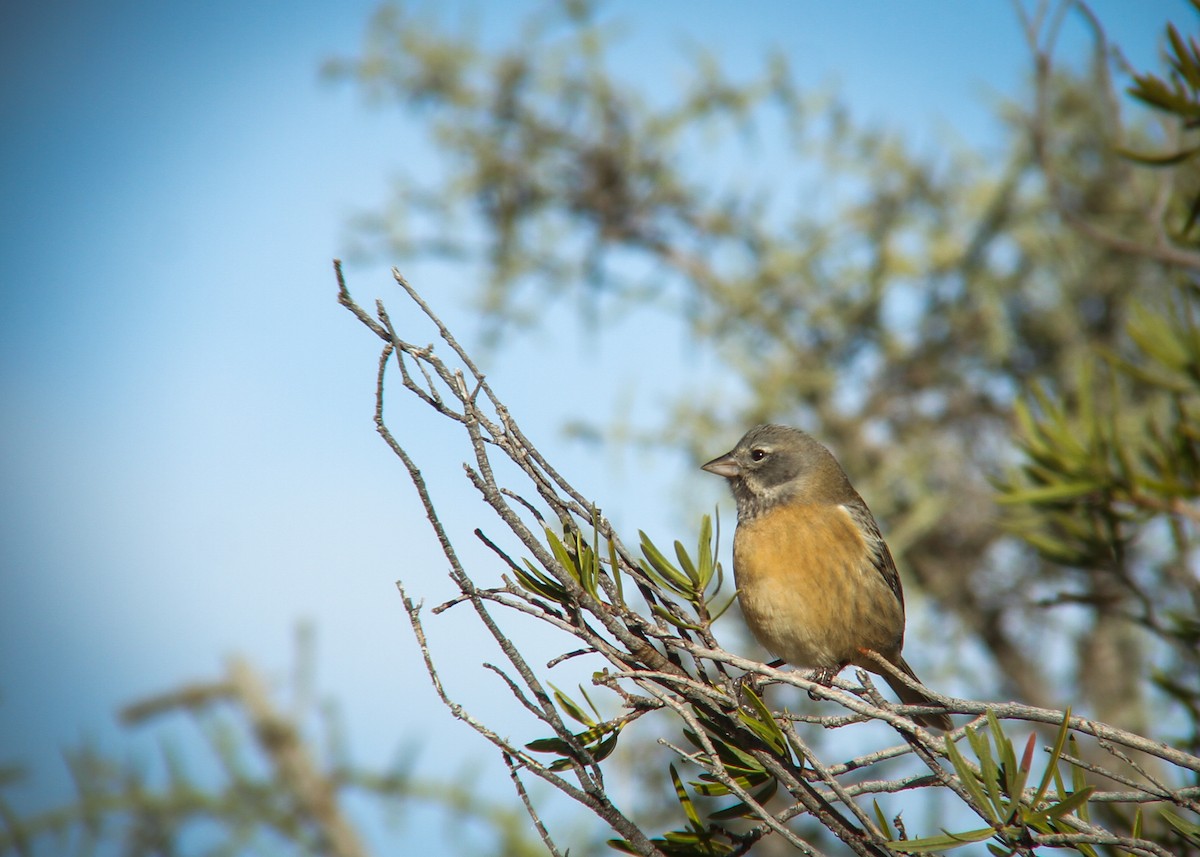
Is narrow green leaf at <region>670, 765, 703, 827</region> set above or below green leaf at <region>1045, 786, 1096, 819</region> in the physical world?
above

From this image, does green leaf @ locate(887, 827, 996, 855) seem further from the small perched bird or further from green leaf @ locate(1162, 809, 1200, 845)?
the small perched bird

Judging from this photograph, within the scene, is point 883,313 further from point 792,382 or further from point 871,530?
point 871,530

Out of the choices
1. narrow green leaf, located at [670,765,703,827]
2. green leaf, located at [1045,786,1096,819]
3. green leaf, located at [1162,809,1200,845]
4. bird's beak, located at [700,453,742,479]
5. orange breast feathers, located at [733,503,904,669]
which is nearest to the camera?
green leaf, located at [1045,786,1096,819]

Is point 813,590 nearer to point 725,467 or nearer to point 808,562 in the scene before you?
point 808,562

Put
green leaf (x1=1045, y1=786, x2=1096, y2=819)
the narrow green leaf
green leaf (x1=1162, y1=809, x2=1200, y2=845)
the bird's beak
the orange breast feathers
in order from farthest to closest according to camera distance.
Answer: the bird's beak
the orange breast feathers
the narrow green leaf
green leaf (x1=1162, y1=809, x2=1200, y2=845)
green leaf (x1=1045, y1=786, x2=1096, y2=819)

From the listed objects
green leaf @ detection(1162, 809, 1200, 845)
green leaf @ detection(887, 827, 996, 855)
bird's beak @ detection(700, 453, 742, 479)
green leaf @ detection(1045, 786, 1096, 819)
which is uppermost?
bird's beak @ detection(700, 453, 742, 479)

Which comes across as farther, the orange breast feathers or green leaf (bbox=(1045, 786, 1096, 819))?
the orange breast feathers

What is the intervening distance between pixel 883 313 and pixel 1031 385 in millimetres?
2655

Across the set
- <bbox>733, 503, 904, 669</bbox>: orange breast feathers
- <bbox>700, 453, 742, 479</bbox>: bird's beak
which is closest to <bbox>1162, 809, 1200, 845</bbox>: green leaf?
<bbox>733, 503, 904, 669</bbox>: orange breast feathers

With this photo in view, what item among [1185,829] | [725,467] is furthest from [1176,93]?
[725,467]

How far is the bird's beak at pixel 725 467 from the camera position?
4203 mm

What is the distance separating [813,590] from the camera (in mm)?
3541

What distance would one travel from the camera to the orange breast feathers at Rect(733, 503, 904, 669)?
3.50m

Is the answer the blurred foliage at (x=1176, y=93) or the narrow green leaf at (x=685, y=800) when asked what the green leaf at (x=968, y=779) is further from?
the blurred foliage at (x=1176, y=93)
